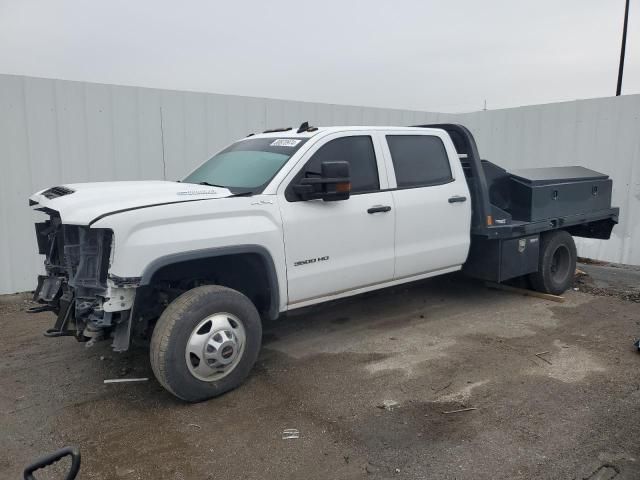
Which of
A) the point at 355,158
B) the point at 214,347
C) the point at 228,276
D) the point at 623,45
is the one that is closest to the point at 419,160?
the point at 355,158

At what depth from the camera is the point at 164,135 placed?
25.4 ft

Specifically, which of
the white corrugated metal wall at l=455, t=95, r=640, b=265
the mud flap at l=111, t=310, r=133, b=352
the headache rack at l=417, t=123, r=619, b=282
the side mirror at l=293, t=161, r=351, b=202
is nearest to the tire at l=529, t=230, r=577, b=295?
the headache rack at l=417, t=123, r=619, b=282

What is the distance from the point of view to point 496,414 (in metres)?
3.65

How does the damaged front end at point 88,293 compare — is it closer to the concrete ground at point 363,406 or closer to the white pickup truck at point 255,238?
the white pickup truck at point 255,238

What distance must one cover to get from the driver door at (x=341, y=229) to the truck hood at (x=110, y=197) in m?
0.69

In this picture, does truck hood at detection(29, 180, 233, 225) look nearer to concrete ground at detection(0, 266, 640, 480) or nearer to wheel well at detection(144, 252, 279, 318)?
wheel well at detection(144, 252, 279, 318)

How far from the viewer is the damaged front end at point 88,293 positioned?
11.8ft

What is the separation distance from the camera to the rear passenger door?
5.17 meters

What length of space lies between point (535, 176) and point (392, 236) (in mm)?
2613

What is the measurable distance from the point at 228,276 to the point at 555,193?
14.2ft

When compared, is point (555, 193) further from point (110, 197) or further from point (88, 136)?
point (88, 136)

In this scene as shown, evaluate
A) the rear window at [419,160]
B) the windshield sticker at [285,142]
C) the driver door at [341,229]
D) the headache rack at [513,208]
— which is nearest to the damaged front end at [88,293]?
the driver door at [341,229]

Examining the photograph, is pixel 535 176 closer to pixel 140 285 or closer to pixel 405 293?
pixel 405 293

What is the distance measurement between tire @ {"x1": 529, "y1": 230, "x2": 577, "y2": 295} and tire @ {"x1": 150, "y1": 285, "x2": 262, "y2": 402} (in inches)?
166
